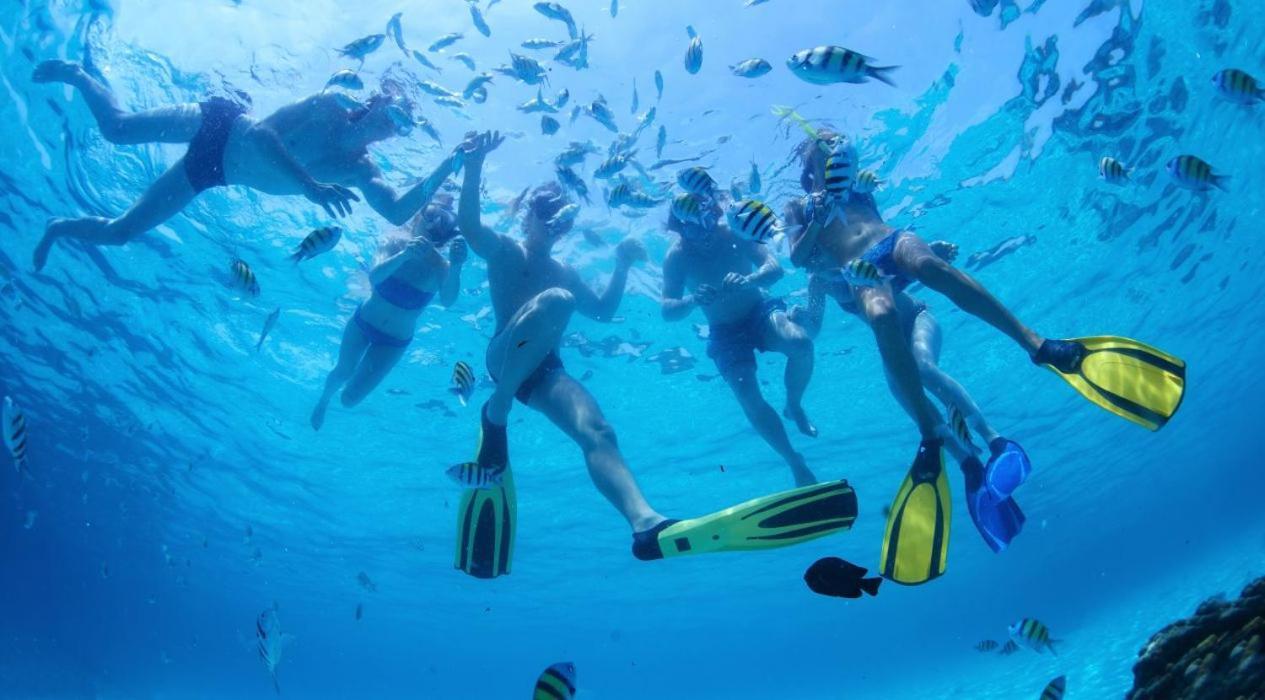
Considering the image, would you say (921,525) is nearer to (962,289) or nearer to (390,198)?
(962,289)

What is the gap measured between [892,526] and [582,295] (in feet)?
18.5

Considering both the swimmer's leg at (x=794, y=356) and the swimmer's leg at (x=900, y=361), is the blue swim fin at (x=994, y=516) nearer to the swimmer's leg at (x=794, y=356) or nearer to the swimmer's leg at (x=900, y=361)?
the swimmer's leg at (x=900, y=361)

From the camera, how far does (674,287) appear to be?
945 centimetres

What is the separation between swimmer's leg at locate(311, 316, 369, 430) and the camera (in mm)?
10406

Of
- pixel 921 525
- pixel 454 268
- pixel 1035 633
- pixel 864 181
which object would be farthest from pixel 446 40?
pixel 1035 633

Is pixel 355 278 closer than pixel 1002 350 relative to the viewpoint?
Yes

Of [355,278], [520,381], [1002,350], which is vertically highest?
[1002,350]

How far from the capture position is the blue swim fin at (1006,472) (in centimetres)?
444

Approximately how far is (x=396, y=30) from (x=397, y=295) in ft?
13.1

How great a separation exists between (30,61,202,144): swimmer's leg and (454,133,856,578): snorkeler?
442cm

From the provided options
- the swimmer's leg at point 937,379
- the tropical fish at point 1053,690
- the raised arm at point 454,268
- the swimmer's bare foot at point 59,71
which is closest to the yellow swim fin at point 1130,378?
the swimmer's leg at point 937,379

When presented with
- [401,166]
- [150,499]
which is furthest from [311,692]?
[401,166]

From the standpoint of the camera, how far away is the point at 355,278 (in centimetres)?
1395

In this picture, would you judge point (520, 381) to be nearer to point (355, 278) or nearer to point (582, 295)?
point (582, 295)
